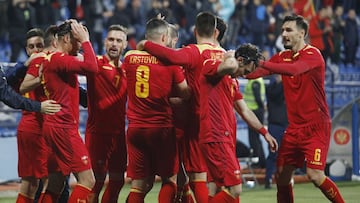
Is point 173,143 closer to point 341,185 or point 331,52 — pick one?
point 341,185

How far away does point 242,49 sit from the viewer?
10.2 metres

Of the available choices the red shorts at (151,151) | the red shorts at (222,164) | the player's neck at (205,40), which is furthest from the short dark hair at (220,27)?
the red shorts at (222,164)

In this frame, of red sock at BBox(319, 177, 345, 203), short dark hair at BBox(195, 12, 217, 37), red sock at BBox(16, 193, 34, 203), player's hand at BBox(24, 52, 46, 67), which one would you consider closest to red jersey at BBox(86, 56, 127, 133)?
player's hand at BBox(24, 52, 46, 67)

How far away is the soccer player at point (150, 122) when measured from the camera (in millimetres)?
11367

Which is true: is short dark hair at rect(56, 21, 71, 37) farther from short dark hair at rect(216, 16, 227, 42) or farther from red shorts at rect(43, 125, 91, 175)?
short dark hair at rect(216, 16, 227, 42)

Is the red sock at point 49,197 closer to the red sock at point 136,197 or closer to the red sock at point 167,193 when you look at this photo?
the red sock at point 136,197

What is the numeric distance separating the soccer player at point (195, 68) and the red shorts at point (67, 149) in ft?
4.08

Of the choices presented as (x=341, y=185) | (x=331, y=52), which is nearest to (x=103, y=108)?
(x=341, y=185)

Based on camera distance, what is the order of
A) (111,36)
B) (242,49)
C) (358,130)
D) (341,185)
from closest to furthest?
1. (242,49)
2. (111,36)
3. (341,185)
4. (358,130)

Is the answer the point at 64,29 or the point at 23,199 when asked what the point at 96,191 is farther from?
the point at 64,29

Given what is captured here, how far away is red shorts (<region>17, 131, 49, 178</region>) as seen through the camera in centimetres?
1177

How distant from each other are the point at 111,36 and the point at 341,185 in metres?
7.59

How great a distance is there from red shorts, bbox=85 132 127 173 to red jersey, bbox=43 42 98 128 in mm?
1190

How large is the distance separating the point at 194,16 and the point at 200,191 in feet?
53.2
